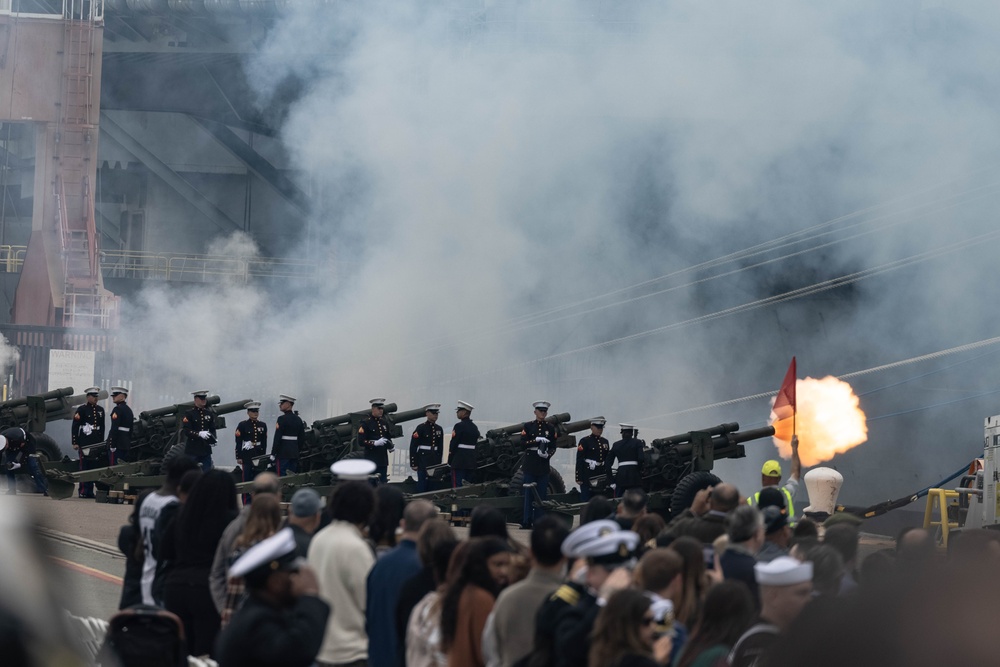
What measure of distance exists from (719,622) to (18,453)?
13.6 metres

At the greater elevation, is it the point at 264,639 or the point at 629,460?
the point at 629,460

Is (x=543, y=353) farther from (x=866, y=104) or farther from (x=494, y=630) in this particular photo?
(x=494, y=630)

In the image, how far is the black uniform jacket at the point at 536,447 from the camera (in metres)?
15.1

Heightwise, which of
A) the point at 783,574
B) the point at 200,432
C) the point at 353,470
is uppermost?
the point at 200,432

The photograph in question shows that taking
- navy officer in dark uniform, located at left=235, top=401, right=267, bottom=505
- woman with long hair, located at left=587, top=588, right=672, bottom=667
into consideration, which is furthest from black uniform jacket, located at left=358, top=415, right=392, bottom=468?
woman with long hair, located at left=587, top=588, right=672, bottom=667

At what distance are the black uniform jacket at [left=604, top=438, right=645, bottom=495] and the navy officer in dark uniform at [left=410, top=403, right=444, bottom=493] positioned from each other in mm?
2474

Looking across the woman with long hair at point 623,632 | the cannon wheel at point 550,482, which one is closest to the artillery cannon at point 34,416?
the cannon wheel at point 550,482

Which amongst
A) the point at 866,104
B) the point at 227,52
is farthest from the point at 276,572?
the point at 227,52

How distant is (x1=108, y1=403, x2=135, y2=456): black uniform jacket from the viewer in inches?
665

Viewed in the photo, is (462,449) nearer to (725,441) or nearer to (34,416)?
(725,441)

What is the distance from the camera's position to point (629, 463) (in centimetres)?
1466

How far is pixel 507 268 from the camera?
82.4 feet

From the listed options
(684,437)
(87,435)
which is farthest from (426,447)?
(87,435)

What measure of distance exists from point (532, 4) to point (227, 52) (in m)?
7.24
